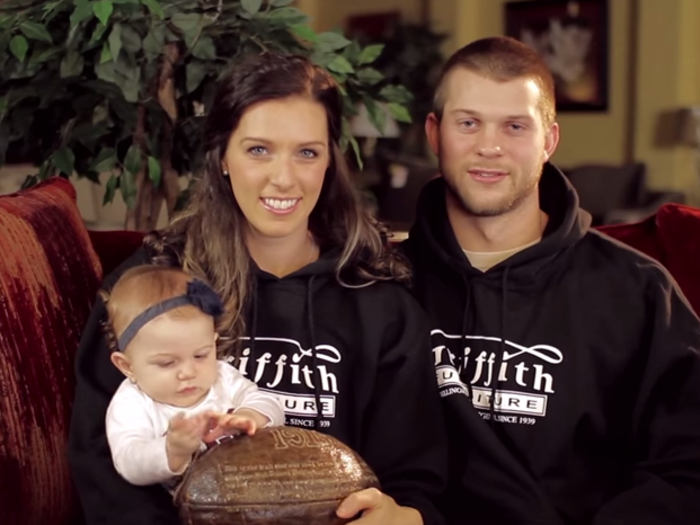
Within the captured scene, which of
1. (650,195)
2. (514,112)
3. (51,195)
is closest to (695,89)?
(650,195)

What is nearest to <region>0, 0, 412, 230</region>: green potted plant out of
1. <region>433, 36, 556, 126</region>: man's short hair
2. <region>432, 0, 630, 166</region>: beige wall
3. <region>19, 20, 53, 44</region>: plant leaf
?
<region>19, 20, 53, 44</region>: plant leaf

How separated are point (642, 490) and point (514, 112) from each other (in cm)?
73

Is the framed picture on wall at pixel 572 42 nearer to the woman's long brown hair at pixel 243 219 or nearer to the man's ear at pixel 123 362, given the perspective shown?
the woman's long brown hair at pixel 243 219

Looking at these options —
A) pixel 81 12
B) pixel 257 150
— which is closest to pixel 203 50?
pixel 81 12

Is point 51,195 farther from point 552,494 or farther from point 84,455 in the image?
point 552,494

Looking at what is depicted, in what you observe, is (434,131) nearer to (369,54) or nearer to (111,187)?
(369,54)

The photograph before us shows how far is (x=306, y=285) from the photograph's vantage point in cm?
171

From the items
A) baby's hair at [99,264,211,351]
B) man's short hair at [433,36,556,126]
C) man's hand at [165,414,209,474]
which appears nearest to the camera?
man's hand at [165,414,209,474]

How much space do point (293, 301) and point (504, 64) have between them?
603mm

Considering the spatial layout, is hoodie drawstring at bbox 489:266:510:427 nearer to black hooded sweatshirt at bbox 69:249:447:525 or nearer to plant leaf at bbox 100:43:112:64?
black hooded sweatshirt at bbox 69:249:447:525

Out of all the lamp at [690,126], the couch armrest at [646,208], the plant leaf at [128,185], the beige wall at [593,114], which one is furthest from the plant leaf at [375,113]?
the beige wall at [593,114]

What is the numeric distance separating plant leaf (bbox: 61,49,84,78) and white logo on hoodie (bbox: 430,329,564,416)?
95 cm

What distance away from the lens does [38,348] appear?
1603 mm

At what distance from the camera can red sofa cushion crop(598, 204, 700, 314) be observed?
1.84 metres
